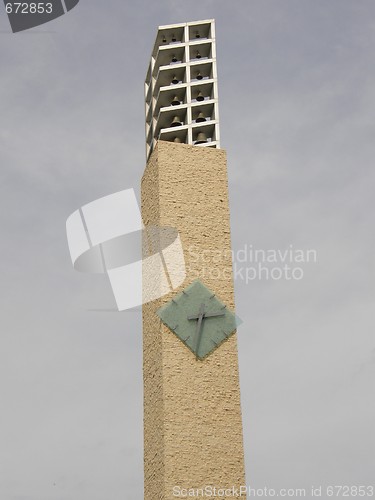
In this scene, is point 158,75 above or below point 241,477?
above

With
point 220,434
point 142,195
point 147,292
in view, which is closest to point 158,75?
point 142,195

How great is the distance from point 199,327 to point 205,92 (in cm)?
768

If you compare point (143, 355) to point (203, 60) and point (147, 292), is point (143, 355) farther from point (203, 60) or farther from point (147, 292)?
point (203, 60)

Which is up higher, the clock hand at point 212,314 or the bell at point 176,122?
the bell at point 176,122

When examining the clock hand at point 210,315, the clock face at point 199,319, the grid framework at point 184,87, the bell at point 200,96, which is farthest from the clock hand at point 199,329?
the bell at point 200,96

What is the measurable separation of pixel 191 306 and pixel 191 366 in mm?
1589

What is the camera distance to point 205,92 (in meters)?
24.7

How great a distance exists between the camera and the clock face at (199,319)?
20.9 meters

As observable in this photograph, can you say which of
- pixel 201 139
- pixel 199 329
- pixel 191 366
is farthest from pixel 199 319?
pixel 201 139

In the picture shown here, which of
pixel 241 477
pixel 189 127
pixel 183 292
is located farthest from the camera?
pixel 189 127

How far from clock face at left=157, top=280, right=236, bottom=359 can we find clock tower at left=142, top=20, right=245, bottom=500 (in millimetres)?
26

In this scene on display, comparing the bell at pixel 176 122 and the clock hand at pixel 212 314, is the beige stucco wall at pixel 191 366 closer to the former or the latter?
the clock hand at pixel 212 314

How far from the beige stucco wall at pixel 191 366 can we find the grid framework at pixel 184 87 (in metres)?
1.01

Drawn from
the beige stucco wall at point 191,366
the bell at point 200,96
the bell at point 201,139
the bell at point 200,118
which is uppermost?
the bell at point 200,96
